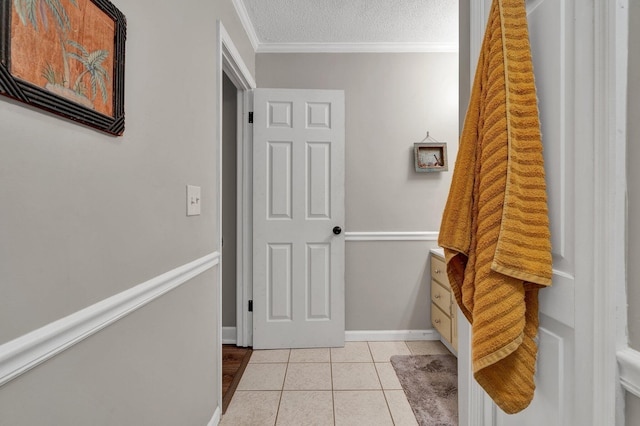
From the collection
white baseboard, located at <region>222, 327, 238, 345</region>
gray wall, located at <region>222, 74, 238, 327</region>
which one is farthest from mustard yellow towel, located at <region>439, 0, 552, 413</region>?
white baseboard, located at <region>222, 327, 238, 345</region>

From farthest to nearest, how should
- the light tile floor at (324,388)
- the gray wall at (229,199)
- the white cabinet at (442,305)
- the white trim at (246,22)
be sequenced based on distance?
the gray wall at (229,199) → the white cabinet at (442,305) → the white trim at (246,22) → the light tile floor at (324,388)

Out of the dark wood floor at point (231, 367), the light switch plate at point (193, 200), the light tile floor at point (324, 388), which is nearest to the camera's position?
the light switch plate at point (193, 200)

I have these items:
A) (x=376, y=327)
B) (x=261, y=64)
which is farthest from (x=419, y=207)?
(x=261, y=64)

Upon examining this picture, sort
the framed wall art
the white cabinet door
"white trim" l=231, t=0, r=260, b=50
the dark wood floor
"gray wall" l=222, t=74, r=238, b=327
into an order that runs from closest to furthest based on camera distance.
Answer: the framed wall art < the dark wood floor < "white trim" l=231, t=0, r=260, b=50 < the white cabinet door < "gray wall" l=222, t=74, r=238, b=327

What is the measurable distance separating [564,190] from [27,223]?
45.2 inches

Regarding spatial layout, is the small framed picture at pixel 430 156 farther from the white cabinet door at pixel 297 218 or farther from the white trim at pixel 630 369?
the white trim at pixel 630 369

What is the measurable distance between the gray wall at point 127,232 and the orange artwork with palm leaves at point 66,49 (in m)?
0.07

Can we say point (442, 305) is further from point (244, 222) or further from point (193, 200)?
point (193, 200)

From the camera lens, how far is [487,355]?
74 centimetres

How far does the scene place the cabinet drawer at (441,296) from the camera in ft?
7.77

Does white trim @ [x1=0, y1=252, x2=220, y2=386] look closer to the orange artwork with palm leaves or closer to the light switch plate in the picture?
the light switch plate

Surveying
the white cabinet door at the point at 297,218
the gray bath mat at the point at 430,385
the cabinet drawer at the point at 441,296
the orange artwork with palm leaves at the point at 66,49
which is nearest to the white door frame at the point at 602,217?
the orange artwork with palm leaves at the point at 66,49

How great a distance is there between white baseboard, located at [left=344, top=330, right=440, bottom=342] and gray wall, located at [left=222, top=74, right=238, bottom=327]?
1.05 meters

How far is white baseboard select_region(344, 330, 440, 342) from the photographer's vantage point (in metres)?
2.70
